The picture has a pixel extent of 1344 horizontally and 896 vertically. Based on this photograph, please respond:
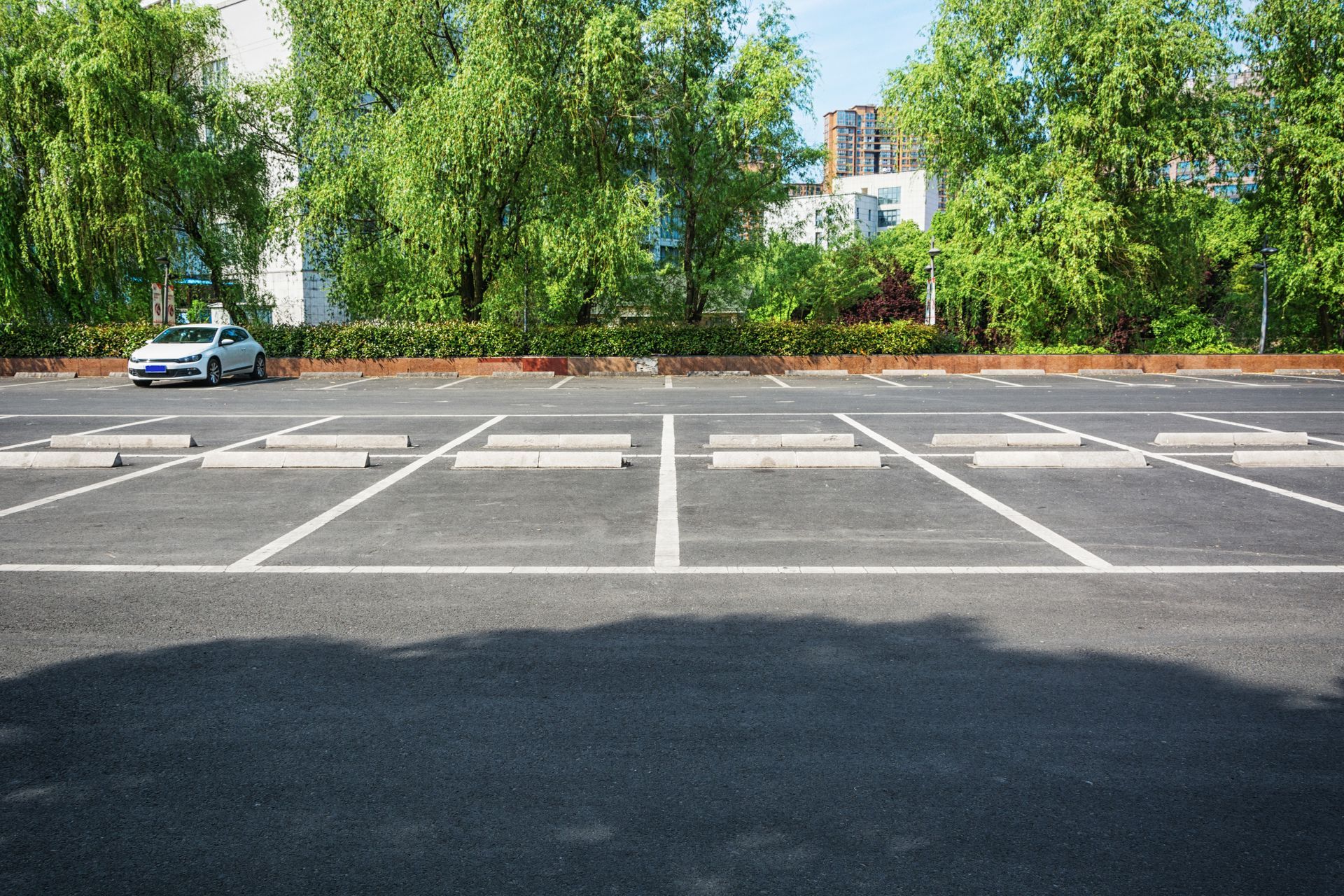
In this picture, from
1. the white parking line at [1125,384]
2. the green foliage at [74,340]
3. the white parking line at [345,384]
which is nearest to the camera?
the white parking line at [345,384]

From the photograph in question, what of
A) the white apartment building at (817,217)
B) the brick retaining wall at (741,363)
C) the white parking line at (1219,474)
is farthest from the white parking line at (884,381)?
the white parking line at (1219,474)

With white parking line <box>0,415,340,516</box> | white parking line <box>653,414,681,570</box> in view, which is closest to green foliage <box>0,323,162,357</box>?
white parking line <box>0,415,340,516</box>

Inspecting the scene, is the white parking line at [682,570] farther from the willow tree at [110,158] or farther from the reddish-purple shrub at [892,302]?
the reddish-purple shrub at [892,302]

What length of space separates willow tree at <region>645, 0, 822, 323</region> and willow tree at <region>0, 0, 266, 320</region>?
13.4 m

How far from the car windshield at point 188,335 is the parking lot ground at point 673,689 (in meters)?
16.5

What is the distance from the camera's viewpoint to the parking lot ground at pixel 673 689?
301cm

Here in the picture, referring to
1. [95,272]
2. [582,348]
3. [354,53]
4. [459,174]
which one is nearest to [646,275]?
[582,348]

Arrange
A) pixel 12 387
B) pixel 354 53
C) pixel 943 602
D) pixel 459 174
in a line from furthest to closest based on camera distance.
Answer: pixel 354 53 < pixel 459 174 < pixel 12 387 < pixel 943 602

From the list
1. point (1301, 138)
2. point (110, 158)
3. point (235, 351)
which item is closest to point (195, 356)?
point (235, 351)

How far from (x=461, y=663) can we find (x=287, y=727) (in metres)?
0.94

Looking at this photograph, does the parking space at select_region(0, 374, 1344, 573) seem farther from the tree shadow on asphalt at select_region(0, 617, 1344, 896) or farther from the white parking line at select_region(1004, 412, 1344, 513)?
the tree shadow on asphalt at select_region(0, 617, 1344, 896)

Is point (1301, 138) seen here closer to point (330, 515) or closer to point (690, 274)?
point (690, 274)

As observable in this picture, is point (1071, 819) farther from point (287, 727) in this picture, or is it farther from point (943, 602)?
point (287, 727)

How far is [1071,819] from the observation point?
3191 mm
